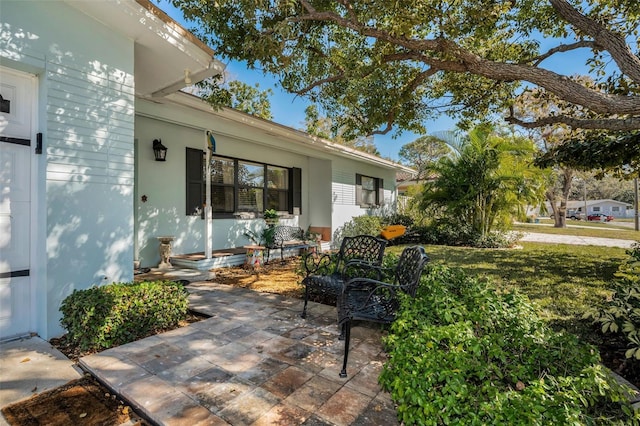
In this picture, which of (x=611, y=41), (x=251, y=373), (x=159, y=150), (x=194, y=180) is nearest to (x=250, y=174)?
(x=194, y=180)

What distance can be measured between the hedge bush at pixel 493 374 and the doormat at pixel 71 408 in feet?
5.75

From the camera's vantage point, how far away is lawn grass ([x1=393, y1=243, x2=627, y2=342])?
4121mm

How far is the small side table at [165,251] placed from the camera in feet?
20.8

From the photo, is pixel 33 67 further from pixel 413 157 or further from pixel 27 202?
pixel 413 157

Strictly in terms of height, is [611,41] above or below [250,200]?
above

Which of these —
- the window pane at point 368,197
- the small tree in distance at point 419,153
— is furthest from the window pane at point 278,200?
the small tree in distance at point 419,153

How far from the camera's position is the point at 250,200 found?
28.3ft

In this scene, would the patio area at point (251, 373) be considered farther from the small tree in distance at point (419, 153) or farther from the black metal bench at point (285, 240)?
the small tree in distance at point (419, 153)

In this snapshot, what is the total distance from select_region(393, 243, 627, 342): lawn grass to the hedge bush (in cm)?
192

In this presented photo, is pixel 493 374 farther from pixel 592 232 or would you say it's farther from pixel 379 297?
pixel 592 232

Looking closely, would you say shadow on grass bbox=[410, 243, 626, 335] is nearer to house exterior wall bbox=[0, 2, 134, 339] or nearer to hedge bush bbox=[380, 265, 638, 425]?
hedge bush bbox=[380, 265, 638, 425]

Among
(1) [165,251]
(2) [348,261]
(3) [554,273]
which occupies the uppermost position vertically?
(2) [348,261]

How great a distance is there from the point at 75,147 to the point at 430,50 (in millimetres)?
4760

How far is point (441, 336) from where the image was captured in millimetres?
1924
